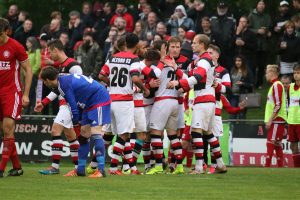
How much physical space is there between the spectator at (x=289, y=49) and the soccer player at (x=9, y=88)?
39.0 feet

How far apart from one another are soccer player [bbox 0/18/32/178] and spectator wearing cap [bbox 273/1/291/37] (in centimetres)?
1268

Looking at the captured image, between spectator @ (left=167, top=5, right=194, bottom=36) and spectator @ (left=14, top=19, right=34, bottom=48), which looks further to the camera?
spectator @ (left=14, top=19, right=34, bottom=48)

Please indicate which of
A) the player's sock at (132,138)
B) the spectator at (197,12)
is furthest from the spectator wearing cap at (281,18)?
the player's sock at (132,138)

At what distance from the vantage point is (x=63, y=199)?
46.2ft

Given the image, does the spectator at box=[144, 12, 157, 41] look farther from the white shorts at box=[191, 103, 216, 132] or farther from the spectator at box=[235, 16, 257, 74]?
the white shorts at box=[191, 103, 216, 132]

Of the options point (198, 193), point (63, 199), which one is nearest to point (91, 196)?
point (63, 199)

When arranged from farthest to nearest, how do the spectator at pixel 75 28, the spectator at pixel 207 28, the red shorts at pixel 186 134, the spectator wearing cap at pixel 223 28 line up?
the spectator at pixel 75 28, the spectator wearing cap at pixel 223 28, the spectator at pixel 207 28, the red shorts at pixel 186 134

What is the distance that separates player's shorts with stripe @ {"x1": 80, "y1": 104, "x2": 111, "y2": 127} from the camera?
17422 mm

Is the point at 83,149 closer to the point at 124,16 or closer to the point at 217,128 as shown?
the point at 217,128

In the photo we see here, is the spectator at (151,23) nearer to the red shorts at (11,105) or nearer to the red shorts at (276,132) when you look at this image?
the red shorts at (276,132)

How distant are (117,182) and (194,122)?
295 centimetres

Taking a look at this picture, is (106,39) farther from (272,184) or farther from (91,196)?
(91,196)

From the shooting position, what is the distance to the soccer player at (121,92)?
18984 mm

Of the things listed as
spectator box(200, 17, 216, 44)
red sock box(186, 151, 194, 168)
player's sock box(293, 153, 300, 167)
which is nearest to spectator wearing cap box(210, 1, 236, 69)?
spectator box(200, 17, 216, 44)
